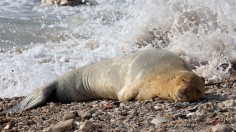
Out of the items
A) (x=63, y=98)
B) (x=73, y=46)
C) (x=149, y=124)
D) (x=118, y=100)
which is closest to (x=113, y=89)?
(x=118, y=100)

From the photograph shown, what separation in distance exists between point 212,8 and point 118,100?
3.85 meters

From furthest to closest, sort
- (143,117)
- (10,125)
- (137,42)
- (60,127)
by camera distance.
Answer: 1. (137,42)
2. (10,125)
3. (143,117)
4. (60,127)

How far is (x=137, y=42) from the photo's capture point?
31.3ft

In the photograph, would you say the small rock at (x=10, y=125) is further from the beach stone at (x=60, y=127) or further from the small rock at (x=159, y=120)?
the small rock at (x=159, y=120)

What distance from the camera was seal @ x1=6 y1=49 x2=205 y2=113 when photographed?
474 cm

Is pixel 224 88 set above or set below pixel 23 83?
above

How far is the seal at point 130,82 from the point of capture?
4.74 metres

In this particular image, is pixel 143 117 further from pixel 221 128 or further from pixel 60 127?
pixel 221 128

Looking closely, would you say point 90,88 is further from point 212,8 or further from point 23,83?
point 212,8

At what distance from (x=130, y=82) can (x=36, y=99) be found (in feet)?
4.21

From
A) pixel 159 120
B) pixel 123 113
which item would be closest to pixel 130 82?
pixel 123 113

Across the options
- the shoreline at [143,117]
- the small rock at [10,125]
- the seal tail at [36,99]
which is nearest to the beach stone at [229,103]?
the shoreline at [143,117]

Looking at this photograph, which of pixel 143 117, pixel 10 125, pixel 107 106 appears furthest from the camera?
pixel 107 106

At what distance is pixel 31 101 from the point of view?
20.3 feet
